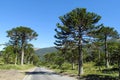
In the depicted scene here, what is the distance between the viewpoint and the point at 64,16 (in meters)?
45.2

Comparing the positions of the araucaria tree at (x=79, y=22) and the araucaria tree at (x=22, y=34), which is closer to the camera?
the araucaria tree at (x=79, y=22)

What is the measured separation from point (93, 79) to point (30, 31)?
49.1 meters

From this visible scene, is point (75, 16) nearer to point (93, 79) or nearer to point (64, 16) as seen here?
point (64, 16)

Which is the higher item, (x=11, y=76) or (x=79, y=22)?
(x=79, y=22)

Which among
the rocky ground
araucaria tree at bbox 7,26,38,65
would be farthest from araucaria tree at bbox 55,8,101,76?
araucaria tree at bbox 7,26,38,65

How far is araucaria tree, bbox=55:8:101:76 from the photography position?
1716 inches

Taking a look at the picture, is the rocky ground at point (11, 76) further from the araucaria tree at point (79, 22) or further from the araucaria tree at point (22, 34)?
the araucaria tree at point (22, 34)

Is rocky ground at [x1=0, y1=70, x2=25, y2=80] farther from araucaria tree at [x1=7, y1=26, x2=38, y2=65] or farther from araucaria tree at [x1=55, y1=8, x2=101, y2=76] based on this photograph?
araucaria tree at [x1=7, y1=26, x2=38, y2=65]

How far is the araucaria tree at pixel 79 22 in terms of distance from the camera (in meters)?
43.6

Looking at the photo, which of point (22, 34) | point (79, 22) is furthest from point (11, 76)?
point (22, 34)

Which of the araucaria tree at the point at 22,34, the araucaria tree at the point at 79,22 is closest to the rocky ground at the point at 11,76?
the araucaria tree at the point at 79,22

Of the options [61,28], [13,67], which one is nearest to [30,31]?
[13,67]

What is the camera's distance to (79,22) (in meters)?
44.1

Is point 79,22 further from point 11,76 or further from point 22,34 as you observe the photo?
point 22,34
